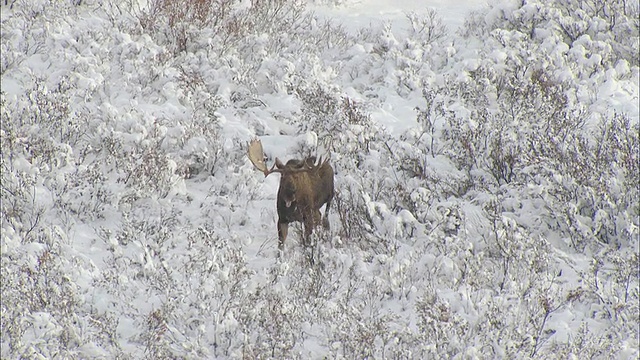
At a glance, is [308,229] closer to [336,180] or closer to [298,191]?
[298,191]

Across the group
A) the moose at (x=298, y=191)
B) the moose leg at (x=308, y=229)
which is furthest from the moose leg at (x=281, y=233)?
the moose leg at (x=308, y=229)

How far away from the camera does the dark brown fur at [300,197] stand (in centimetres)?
704

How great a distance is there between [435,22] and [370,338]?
7.69 meters

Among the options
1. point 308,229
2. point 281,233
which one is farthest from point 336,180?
point 281,233

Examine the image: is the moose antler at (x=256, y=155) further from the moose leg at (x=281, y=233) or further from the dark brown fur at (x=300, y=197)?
the moose leg at (x=281, y=233)

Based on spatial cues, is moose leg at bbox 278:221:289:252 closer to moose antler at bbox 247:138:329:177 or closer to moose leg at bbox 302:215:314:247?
moose leg at bbox 302:215:314:247

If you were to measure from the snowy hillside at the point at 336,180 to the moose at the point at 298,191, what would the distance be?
0.16m

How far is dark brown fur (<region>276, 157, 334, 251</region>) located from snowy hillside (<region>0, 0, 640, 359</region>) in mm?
148

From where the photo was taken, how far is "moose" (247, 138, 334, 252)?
7047 mm

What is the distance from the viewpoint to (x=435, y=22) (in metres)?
12.2

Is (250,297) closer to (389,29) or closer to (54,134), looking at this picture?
(54,134)

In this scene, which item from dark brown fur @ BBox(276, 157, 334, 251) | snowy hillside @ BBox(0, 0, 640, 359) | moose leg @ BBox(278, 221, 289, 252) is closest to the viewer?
snowy hillside @ BBox(0, 0, 640, 359)

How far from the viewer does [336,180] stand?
8.45 m

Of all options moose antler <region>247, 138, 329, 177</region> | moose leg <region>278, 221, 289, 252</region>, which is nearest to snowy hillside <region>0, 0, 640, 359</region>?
moose leg <region>278, 221, 289, 252</region>
